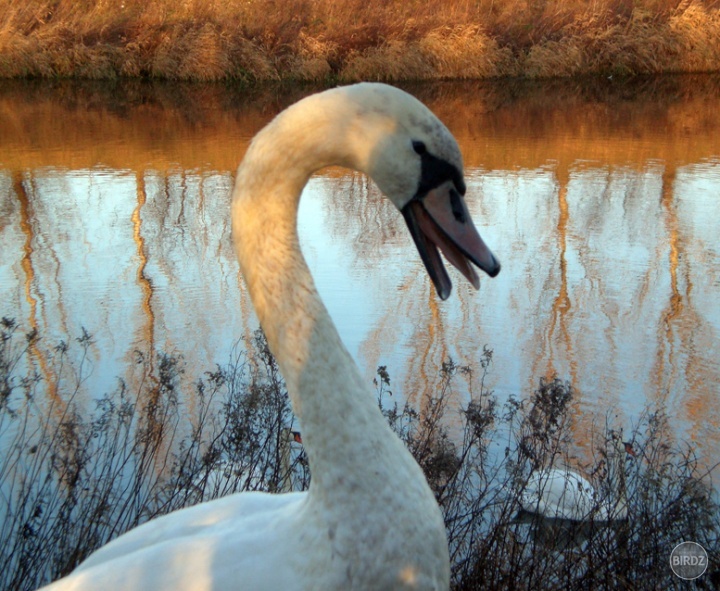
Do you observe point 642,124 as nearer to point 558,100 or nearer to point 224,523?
point 558,100

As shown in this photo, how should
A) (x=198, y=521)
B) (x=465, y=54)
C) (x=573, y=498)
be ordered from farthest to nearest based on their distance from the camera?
(x=465, y=54)
(x=573, y=498)
(x=198, y=521)

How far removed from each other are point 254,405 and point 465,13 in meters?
19.7

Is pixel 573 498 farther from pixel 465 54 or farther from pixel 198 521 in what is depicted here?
pixel 465 54

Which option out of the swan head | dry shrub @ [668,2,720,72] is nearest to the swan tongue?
the swan head

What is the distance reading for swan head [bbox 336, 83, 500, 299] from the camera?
1.96 metres

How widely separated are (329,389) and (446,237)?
17.3 inches

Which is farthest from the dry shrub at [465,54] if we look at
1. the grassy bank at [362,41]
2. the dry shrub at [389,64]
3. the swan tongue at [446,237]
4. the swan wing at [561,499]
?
the swan tongue at [446,237]

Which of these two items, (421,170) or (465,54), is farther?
(465,54)

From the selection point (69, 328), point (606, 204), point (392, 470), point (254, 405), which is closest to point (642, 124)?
point (606, 204)

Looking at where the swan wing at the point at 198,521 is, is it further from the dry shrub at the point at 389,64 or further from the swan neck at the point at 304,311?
the dry shrub at the point at 389,64

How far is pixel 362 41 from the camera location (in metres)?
20.6

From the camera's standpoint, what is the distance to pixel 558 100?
1764cm

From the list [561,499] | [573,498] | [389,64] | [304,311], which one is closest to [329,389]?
[304,311]

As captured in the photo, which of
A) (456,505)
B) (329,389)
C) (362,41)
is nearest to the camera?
(329,389)
